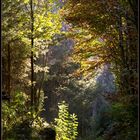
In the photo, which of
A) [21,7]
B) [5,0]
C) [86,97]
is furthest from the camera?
[86,97]

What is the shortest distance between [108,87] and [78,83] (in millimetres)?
18538

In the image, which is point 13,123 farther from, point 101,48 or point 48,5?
point 48,5

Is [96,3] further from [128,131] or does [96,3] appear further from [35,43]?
[35,43]

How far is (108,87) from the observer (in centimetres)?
4803

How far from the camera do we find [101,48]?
12.5m

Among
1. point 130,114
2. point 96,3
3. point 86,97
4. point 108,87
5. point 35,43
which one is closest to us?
point 130,114

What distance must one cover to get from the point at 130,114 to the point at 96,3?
10.7ft

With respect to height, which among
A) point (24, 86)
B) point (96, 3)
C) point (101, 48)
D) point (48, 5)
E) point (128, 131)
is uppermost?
point (48, 5)

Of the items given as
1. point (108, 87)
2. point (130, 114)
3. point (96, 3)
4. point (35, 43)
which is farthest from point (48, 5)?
point (108, 87)

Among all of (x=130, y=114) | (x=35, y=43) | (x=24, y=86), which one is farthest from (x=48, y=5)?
(x=130, y=114)

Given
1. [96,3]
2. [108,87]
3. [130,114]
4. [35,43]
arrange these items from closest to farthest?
[130,114], [96,3], [35,43], [108,87]

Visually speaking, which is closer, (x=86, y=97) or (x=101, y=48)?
(x=101, y=48)

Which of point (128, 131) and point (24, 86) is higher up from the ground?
point (24, 86)

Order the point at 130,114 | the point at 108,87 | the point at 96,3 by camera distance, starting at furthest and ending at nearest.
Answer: the point at 108,87
the point at 96,3
the point at 130,114
